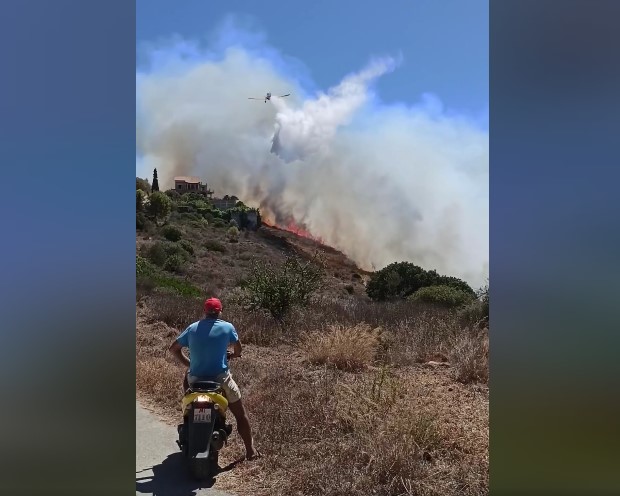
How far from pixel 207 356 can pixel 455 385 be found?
3611 mm

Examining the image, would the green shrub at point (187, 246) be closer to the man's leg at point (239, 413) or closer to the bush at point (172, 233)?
the bush at point (172, 233)

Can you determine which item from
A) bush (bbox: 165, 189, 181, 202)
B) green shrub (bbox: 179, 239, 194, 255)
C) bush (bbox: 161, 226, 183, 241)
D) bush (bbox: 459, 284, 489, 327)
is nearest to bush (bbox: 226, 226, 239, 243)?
bush (bbox: 161, 226, 183, 241)

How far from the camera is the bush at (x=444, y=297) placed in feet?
45.0

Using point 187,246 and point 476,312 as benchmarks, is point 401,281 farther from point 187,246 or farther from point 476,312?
point 187,246

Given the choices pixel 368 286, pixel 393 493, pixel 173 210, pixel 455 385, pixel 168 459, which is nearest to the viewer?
pixel 393 493

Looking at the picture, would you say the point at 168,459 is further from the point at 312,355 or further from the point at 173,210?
the point at 173,210

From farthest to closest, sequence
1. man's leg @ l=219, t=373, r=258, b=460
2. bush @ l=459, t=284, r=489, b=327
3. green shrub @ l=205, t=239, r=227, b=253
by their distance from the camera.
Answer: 1. green shrub @ l=205, t=239, r=227, b=253
2. bush @ l=459, t=284, r=489, b=327
3. man's leg @ l=219, t=373, r=258, b=460

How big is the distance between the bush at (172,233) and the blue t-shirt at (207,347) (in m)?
22.2

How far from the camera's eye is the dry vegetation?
148 inches

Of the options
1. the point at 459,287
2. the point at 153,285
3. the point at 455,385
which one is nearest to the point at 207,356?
the point at 455,385

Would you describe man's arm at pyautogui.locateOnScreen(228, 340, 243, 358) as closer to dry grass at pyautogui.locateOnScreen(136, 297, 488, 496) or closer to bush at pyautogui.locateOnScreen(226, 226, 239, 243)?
dry grass at pyautogui.locateOnScreen(136, 297, 488, 496)

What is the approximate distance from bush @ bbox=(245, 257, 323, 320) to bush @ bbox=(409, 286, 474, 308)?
408 cm

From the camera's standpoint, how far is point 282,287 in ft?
34.7
